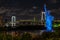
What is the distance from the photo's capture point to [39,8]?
134ft

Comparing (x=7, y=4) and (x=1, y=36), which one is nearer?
(x=1, y=36)

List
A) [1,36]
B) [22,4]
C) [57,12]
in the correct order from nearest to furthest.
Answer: [1,36] → [57,12] → [22,4]

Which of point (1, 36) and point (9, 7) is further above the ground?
point (9, 7)

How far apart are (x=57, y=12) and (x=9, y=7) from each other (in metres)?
9.09

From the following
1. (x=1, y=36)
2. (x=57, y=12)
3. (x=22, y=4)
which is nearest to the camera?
(x=1, y=36)

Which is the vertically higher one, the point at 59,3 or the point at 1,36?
the point at 59,3

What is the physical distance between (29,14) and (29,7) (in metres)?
1.34

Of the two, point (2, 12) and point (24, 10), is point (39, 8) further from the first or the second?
point (2, 12)

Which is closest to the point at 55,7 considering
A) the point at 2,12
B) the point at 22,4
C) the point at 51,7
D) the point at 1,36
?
the point at 51,7

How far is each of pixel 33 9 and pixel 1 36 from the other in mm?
33278

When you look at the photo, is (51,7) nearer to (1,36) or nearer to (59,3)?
(59,3)

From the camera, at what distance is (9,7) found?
138 ft

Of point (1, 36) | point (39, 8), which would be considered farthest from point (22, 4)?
point (1, 36)

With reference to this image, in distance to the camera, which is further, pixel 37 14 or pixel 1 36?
pixel 37 14
